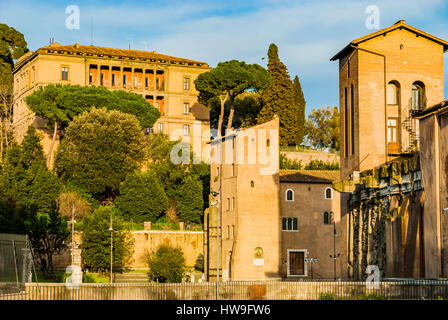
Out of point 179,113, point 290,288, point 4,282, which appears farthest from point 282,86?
point 4,282

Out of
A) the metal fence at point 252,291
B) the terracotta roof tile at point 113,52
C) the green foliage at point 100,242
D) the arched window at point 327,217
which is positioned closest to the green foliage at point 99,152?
the green foliage at point 100,242

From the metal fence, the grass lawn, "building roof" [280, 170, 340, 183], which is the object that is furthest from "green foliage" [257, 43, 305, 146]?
the metal fence

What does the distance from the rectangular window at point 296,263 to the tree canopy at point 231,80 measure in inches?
856

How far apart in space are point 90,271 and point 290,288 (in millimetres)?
37367

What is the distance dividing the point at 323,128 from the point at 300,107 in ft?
38.4

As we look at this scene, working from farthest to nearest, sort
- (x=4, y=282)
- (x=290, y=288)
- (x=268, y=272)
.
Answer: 1. (x=268, y=272)
2. (x=290, y=288)
3. (x=4, y=282)

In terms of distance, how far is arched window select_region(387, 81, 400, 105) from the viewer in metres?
52.6

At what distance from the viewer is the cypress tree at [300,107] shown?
9875 cm

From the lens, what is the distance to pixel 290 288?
38.9m

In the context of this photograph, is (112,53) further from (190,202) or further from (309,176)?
(309,176)

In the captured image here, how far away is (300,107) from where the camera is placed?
101562 mm

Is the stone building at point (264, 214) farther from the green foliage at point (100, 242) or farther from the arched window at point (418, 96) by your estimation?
the arched window at point (418, 96)

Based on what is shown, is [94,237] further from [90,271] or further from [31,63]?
[31,63]

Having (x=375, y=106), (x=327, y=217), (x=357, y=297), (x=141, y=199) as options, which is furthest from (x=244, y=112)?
(x=357, y=297)
